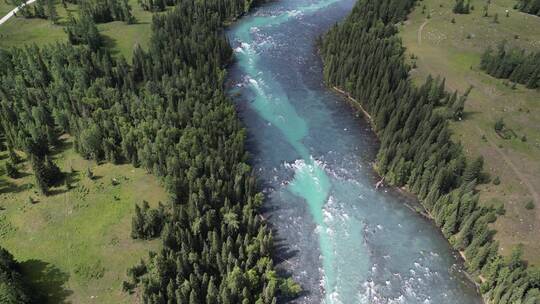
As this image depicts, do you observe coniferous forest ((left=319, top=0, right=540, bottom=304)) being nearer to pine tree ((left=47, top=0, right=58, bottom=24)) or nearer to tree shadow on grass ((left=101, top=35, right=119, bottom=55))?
tree shadow on grass ((left=101, top=35, right=119, bottom=55))

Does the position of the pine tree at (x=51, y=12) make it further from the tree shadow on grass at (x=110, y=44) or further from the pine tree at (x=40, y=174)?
the pine tree at (x=40, y=174)

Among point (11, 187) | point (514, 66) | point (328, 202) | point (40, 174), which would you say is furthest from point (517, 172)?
point (11, 187)

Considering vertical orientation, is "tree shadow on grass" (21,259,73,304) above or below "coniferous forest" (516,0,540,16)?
below

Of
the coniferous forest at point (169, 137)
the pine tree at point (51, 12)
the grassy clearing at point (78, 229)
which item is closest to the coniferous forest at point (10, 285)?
the coniferous forest at point (169, 137)

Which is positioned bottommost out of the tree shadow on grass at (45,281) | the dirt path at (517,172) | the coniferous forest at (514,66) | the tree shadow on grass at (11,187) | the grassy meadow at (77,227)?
the tree shadow on grass at (45,281)

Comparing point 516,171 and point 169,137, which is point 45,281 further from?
point 516,171

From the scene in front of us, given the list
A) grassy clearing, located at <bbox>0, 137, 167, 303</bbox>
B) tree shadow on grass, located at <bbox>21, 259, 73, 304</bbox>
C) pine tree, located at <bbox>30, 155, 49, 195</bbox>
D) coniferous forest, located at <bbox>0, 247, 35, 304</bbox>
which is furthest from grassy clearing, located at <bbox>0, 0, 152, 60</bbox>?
coniferous forest, located at <bbox>0, 247, 35, 304</bbox>
